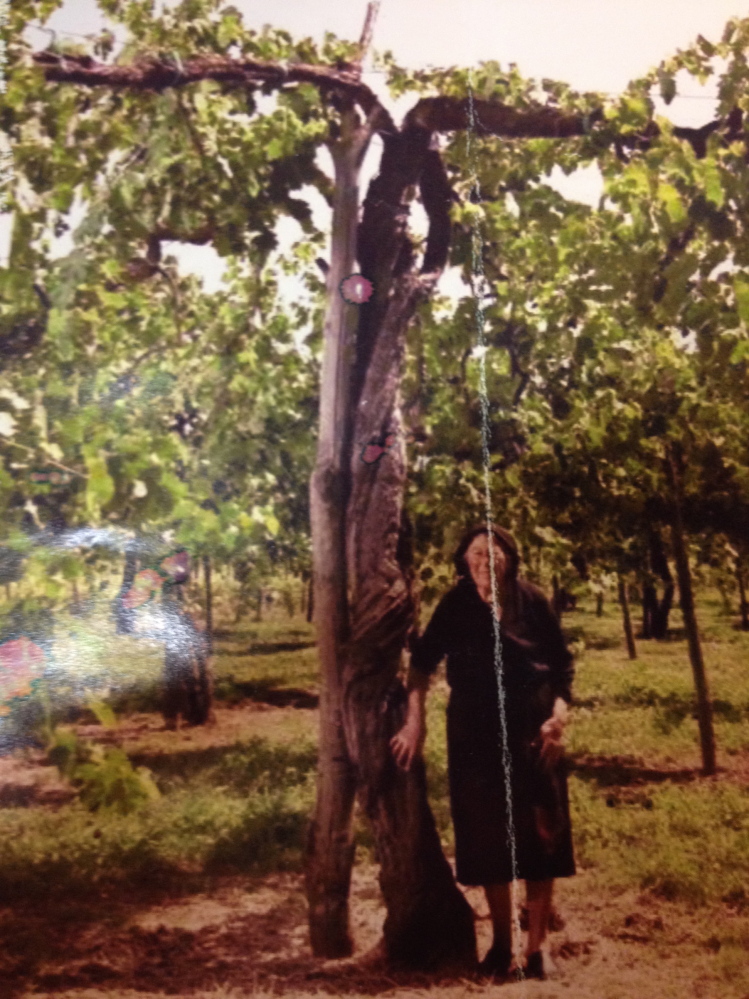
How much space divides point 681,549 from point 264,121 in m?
2.14

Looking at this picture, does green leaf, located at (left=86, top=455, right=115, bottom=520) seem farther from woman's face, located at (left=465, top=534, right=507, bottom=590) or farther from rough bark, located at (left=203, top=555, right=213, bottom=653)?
woman's face, located at (left=465, top=534, right=507, bottom=590)

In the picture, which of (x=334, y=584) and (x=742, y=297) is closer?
(x=334, y=584)

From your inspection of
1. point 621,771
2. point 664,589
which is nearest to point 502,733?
point 621,771

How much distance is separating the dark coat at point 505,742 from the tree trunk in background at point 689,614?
20.4 inches

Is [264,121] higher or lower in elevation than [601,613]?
higher

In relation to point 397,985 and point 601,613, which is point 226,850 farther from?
point 601,613

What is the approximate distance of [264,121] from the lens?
8.79ft

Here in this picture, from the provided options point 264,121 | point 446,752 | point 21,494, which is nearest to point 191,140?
point 264,121

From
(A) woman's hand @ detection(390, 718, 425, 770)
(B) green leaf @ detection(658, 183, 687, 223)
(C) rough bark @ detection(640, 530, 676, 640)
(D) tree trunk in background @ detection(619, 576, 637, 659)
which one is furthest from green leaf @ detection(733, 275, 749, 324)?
(A) woman's hand @ detection(390, 718, 425, 770)

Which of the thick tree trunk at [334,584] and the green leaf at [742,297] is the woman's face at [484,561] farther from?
the green leaf at [742,297]

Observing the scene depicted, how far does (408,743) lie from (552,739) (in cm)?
A: 46

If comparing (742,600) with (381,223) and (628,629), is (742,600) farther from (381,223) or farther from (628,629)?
(381,223)

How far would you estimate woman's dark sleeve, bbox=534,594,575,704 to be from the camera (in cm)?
246

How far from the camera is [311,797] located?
243 cm
